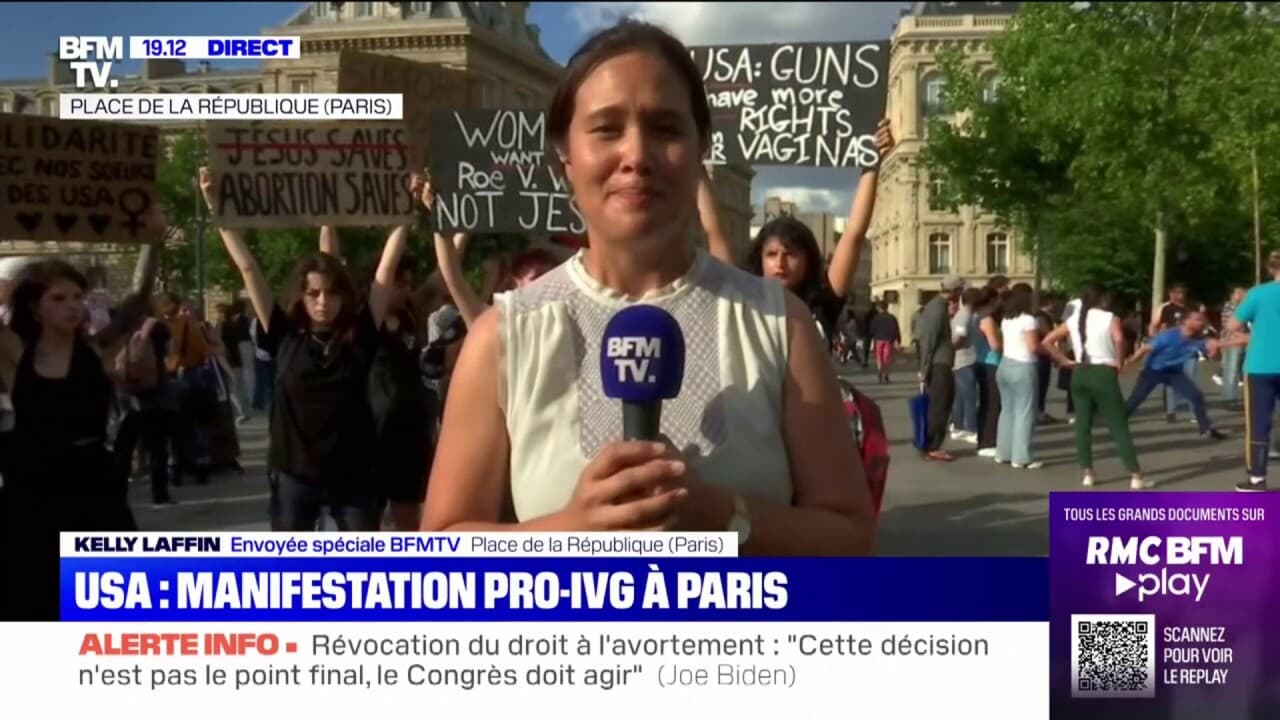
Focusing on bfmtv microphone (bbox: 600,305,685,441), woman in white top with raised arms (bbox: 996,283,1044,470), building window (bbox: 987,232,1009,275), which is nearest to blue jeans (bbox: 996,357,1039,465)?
woman in white top with raised arms (bbox: 996,283,1044,470)

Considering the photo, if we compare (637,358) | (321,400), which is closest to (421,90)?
(321,400)

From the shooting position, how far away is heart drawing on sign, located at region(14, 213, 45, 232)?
3.73 meters

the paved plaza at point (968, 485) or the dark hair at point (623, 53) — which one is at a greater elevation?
the dark hair at point (623, 53)

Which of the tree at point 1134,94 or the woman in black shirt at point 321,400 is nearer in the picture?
the woman in black shirt at point 321,400

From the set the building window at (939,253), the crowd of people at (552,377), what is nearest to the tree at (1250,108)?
the crowd of people at (552,377)

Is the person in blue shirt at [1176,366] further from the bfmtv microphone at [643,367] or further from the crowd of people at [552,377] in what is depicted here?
the bfmtv microphone at [643,367]

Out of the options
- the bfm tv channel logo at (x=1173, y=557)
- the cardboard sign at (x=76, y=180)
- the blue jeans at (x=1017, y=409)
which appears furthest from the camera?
the blue jeans at (x=1017, y=409)

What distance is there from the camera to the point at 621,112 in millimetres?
1949

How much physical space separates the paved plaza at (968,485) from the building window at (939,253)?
158 ft

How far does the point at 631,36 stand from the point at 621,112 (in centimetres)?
12

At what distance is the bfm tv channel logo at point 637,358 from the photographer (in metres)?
1.79

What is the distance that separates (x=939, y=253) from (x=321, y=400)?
60931 millimetres

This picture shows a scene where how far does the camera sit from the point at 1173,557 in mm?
2742
